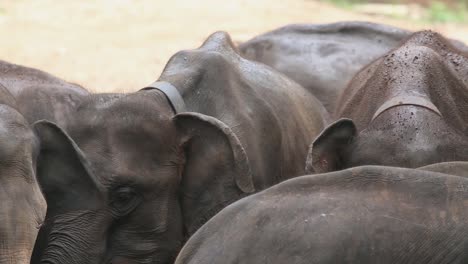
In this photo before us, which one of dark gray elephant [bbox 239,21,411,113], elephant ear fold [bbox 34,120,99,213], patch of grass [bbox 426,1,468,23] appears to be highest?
elephant ear fold [bbox 34,120,99,213]

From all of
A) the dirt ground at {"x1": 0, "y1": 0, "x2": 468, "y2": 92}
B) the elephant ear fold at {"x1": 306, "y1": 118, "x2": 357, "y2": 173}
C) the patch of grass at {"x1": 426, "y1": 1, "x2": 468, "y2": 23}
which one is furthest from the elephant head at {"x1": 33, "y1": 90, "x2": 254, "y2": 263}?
the patch of grass at {"x1": 426, "y1": 1, "x2": 468, "y2": 23}

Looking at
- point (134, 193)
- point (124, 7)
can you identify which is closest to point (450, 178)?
point (134, 193)

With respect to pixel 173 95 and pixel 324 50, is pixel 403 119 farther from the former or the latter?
pixel 324 50

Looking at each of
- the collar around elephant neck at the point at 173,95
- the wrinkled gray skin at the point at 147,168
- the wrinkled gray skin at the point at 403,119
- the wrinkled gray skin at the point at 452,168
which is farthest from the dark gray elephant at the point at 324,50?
the wrinkled gray skin at the point at 452,168

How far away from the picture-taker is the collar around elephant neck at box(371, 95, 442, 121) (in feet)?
16.1

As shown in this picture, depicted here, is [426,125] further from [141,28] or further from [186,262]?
[141,28]

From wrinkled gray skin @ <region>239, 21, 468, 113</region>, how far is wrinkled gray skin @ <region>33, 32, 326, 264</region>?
1.93 meters

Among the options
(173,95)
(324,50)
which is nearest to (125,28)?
(324,50)

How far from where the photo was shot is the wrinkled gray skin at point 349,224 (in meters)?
3.39

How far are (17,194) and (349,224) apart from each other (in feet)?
3.86

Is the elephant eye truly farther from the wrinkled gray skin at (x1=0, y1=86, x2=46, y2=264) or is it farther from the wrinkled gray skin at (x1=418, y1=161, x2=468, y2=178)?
the wrinkled gray skin at (x1=418, y1=161, x2=468, y2=178)

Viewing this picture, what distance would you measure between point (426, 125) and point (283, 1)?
10.7 meters

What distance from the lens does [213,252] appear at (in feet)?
11.3

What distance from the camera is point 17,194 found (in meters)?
4.02
